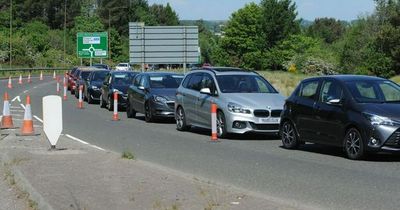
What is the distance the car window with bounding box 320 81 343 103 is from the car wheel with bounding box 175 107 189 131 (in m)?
5.90

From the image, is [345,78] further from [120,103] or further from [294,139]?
[120,103]

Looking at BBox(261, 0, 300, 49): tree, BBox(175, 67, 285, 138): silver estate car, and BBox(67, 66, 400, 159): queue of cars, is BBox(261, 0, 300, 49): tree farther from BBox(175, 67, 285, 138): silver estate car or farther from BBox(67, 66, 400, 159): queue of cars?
BBox(175, 67, 285, 138): silver estate car

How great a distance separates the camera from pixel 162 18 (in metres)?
190

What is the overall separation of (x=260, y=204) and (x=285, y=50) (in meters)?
110

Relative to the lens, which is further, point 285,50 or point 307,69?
point 285,50

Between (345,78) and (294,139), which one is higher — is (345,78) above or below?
above

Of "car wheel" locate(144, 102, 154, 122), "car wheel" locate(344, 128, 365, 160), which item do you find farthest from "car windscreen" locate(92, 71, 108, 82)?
"car wheel" locate(344, 128, 365, 160)

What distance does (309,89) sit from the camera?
14.0 metres

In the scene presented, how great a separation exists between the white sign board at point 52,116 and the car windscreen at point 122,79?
49.8 feet

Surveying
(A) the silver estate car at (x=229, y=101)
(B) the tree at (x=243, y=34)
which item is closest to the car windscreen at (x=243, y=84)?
(A) the silver estate car at (x=229, y=101)

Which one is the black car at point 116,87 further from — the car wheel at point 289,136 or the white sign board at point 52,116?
the white sign board at point 52,116

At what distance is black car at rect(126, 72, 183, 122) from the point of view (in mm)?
21375

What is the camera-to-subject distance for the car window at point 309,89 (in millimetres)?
13750

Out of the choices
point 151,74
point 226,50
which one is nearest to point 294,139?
point 151,74
